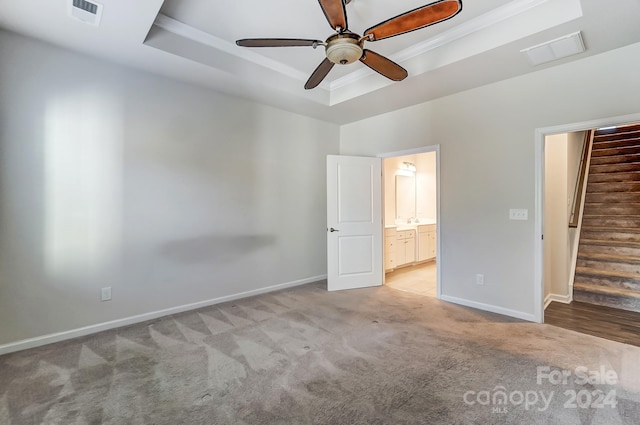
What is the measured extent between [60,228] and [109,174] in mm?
646

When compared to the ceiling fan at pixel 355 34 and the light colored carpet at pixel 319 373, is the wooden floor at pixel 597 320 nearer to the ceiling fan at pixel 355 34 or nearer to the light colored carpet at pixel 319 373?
the light colored carpet at pixel 319 373

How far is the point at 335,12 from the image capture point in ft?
5.95

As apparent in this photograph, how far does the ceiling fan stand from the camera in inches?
66.6

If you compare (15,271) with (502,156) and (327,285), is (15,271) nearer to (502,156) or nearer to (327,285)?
(327,285)

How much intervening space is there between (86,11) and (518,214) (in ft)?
14.3

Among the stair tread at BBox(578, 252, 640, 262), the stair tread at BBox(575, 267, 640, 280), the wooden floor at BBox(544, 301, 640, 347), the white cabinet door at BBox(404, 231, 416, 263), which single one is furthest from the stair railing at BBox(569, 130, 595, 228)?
the white cabinet door at BBox(404, 231, 416, 263)

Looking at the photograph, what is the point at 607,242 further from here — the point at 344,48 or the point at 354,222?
the point at 344,48

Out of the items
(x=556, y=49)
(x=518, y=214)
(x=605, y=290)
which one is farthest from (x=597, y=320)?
(x=556, y=49)

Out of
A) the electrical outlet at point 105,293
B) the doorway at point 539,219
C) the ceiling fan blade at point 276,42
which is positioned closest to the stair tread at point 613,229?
the doorway at point 539,219

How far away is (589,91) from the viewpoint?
2754 millimetres

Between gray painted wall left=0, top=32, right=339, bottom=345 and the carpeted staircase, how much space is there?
4101 mm

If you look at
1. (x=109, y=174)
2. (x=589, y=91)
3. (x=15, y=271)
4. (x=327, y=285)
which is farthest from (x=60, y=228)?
(x=589, y=91)

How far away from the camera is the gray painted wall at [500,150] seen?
2718 mm

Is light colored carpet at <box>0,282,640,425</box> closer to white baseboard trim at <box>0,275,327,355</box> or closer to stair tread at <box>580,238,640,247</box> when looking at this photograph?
white baseboard trim at <box>0,275,327,355</box>
